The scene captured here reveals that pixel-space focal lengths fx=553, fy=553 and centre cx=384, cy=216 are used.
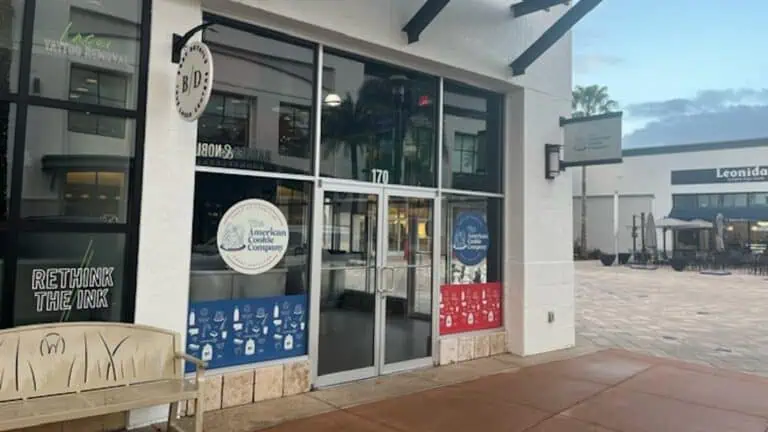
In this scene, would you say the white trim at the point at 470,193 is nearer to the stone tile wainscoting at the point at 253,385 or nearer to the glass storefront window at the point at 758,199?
the stone tile wainscoting at the point at 253,385

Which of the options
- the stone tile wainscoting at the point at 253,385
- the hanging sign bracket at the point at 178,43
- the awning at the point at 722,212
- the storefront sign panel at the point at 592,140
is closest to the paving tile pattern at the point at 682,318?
the storefront sign panel at the point at 592,140

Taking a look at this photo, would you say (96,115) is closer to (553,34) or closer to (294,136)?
(294,136)

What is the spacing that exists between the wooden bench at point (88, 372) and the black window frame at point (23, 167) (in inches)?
12.6

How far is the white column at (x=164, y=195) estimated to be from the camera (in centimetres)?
452

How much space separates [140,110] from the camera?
455 centimetres

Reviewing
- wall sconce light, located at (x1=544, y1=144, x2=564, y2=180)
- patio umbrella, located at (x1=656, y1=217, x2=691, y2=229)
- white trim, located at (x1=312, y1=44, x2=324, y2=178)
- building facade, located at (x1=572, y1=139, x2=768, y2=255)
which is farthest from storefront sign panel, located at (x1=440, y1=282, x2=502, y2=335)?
building facade, located at (x1=572, y1=139, x2=768, y2=255)

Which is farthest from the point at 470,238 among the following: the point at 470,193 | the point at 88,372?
the point at 88,372

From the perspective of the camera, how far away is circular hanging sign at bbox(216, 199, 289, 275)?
514 cm

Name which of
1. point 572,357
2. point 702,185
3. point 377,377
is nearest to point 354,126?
point 377,377

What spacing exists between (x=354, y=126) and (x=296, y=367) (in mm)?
2668

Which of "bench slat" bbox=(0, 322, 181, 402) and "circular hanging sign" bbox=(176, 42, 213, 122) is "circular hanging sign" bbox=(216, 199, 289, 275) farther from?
"circular hanging sign" bbox=(176, 42, 213, 122)

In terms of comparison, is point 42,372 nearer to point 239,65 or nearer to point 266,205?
point 266,205

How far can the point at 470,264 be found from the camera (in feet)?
24.4

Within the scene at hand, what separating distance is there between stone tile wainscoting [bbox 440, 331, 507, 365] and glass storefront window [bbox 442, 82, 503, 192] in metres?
1.97
